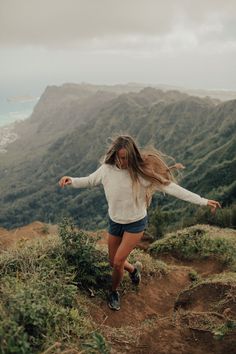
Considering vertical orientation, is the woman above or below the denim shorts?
above

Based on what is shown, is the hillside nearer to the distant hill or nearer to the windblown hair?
the windblown hair

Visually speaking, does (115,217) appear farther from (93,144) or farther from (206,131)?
(93,144)

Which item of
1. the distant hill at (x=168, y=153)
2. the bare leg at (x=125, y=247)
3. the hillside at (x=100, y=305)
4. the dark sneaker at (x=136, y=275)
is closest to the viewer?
the hillside at (x=100, y=305)

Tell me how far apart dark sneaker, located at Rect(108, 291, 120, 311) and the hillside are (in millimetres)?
97

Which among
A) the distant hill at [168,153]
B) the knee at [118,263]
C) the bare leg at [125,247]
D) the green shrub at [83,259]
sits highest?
the bare leg at [125,247]

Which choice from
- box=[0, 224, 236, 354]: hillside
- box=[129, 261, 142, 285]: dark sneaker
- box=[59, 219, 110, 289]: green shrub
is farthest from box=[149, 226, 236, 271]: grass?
box=[59, 219, 110, 289]: green shrub

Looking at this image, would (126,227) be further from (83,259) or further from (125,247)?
(83,259)

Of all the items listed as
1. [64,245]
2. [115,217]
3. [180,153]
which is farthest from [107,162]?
[180,153]

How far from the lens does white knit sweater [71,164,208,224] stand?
18.5 feet

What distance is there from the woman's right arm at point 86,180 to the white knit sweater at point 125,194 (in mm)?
82

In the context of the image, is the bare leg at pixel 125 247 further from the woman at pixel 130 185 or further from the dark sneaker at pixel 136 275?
the dark sneaker at pixel 136 275

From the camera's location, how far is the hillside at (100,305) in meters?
3.89

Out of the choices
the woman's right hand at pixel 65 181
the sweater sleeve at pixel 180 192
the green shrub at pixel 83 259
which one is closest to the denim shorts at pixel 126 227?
the sweater sleeve at pixel 180 192

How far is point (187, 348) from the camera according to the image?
170 inches
